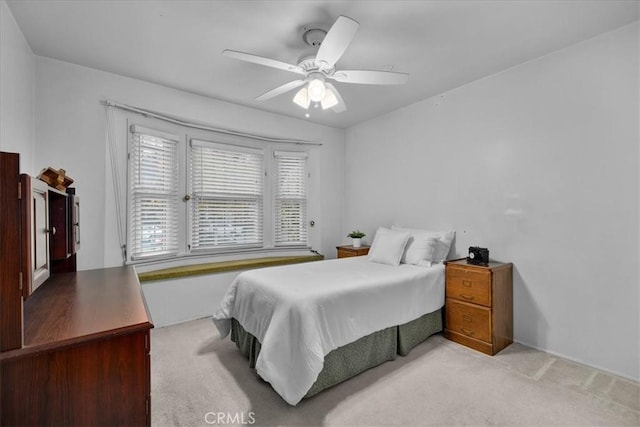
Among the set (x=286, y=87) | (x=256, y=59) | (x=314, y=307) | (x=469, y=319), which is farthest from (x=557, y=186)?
(x=256, y=59)

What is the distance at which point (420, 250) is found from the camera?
10.1 feet

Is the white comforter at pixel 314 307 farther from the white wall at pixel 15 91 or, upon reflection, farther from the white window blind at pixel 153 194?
the white wall at pixel 15 91

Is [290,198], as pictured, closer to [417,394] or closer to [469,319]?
[469,319]

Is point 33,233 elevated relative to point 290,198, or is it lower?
lower

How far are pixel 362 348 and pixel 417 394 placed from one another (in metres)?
0.48

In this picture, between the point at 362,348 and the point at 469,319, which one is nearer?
the point at 362,348

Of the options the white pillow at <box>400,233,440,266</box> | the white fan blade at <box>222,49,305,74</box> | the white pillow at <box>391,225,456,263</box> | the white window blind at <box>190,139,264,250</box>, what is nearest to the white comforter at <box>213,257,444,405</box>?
the white pillow at <box>400,233,440,266</box>

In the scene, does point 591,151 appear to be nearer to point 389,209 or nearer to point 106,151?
point 389,209

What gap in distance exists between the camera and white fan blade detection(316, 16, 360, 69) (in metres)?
1.63

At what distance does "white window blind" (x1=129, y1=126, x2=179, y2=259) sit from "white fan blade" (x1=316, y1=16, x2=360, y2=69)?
2237 millimetres

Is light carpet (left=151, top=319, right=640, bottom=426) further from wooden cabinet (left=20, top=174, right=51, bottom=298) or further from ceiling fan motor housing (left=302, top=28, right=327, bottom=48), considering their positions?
ceiling fan motor housing (left=302, top=28, right=327, bottom=48)

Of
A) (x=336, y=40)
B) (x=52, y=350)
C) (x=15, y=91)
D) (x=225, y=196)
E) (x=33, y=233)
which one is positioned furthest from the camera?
(x=225, y=196)

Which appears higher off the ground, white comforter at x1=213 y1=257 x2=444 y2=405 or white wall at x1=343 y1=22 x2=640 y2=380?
white wall at x1=343 y1=22 x2=640 y2=380

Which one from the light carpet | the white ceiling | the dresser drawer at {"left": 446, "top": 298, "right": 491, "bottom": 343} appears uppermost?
the white ceiling
